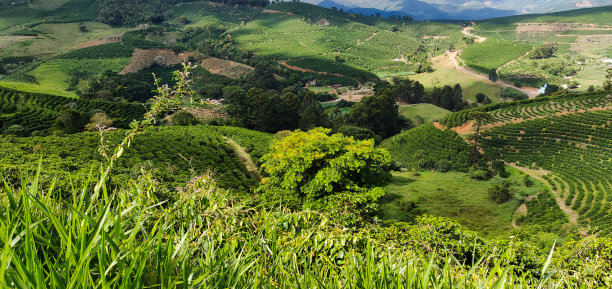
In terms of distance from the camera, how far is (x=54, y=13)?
97.9 meters

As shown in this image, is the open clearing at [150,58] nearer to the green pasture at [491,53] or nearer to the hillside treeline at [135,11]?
the hillside treeline at [135,11]

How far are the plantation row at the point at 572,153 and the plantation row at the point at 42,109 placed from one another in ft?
127

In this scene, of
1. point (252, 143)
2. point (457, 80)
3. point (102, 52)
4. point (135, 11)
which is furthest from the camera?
point (135, 11)

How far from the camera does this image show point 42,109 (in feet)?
108

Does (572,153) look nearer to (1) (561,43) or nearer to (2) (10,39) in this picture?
(1) (561,43)

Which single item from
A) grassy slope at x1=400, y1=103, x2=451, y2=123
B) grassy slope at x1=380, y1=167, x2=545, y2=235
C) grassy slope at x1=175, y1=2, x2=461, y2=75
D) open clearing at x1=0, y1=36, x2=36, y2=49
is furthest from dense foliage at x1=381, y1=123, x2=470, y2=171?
open clearing at x1=0, y1=36, x2=36, y2=49

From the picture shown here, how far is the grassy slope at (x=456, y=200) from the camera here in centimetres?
1980

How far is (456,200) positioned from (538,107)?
35.4 m

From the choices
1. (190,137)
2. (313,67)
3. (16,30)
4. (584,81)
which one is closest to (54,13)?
(16,30)

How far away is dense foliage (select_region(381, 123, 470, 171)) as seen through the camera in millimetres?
35188

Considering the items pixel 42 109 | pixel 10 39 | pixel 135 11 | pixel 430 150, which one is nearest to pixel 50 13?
pixel 135 11

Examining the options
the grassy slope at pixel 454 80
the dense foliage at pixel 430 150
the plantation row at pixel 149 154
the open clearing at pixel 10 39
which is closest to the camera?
the plantation row at pixel 149 154

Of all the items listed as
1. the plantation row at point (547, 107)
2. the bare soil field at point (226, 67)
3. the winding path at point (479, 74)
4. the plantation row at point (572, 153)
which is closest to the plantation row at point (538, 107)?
the plantation row at point (547, 107)

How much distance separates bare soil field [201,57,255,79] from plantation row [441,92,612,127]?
1769 inches
